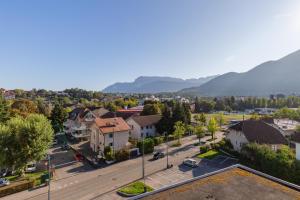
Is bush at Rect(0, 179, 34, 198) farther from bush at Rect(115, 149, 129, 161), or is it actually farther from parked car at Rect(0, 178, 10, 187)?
bush at Rect(115, 149, 129, 161)

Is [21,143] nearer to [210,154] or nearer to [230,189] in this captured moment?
[230,189]

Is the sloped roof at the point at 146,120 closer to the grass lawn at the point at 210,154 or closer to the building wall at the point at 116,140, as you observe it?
the building wall at the point at 116,140

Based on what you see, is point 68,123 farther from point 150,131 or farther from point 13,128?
point 13,128

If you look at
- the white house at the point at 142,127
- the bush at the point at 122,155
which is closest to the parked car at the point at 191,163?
the bush at the point at 122,155

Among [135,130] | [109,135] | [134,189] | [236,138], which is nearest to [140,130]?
[135,130]

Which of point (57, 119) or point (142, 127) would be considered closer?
point (142, 127)

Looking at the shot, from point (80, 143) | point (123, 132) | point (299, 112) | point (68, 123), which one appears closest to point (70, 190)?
point (123, 132)
